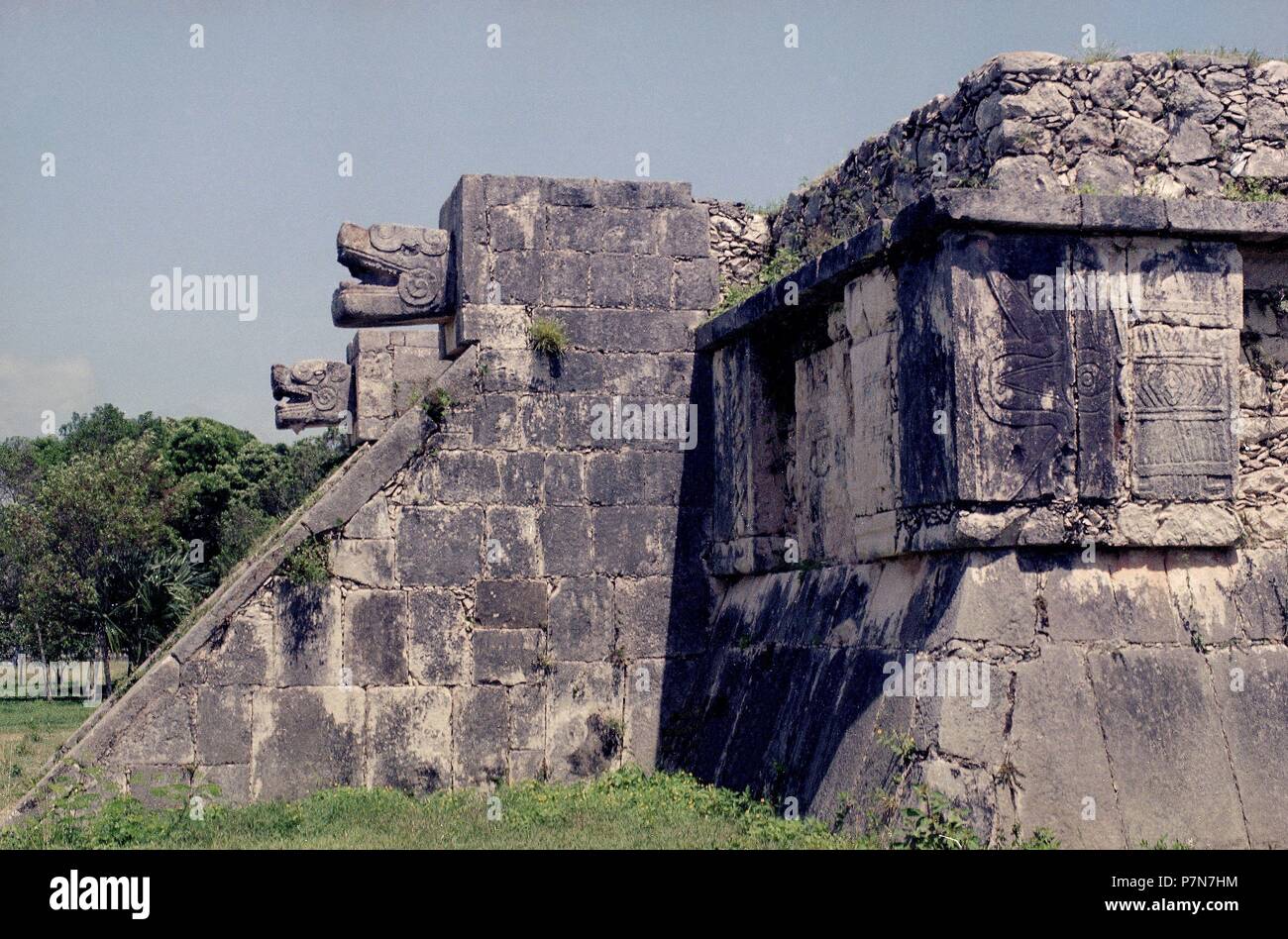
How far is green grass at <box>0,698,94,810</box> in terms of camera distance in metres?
10.4

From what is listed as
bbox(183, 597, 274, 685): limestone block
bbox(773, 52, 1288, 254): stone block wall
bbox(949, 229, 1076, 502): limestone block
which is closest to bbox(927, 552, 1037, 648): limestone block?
bbox(949, 229, 1076, 502): limestone block

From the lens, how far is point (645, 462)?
10938 mm

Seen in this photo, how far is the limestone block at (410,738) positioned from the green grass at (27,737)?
224 centimetres

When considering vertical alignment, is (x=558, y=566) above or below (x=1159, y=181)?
below

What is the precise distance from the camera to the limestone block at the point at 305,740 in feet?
32.0

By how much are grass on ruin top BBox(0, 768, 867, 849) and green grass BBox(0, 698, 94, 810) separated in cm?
121

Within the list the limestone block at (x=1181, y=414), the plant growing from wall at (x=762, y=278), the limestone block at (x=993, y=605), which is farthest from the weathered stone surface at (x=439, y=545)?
the limestone block at (x=1181, y=414)

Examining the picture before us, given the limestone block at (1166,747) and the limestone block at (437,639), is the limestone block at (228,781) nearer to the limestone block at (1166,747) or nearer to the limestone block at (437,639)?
the limestone block at (437,639)

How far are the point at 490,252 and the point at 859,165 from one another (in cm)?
290

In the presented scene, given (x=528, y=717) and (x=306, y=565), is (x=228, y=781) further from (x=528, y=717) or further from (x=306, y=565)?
(x=528, y=717)

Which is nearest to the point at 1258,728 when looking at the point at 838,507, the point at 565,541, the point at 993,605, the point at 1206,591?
the point at 1206,591

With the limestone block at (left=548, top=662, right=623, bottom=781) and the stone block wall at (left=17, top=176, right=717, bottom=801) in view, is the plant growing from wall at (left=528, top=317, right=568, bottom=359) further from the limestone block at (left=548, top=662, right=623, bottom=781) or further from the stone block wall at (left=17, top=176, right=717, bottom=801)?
the limestone block at (left=548, top=662, right=623, bottom=781)
